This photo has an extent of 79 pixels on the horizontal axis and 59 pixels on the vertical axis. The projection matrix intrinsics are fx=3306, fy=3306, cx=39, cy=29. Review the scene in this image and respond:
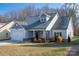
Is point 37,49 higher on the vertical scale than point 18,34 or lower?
lower

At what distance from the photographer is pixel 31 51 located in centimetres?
5472

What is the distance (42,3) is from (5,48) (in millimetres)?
965

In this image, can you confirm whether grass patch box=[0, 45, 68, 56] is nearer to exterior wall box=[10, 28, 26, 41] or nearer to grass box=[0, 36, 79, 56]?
grass box=[0, 36, 79, 56]

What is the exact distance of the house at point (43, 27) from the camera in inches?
2154

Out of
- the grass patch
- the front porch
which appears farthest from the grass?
the front porch

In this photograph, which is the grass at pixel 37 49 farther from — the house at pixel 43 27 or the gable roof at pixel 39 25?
the gable roof at pixel 39 25

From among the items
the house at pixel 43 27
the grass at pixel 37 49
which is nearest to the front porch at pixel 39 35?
the house at pixel 43 27

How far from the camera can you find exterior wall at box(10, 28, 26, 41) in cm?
5478

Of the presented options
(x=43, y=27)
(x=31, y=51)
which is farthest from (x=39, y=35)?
(x=31, y=51)

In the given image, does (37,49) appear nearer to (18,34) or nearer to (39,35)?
(39,35)

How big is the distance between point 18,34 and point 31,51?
0.36m

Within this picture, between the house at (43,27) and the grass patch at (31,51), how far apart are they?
17 cm

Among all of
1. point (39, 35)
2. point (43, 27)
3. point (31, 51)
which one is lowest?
point (31, 51)

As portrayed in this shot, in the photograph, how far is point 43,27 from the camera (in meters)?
54.8
